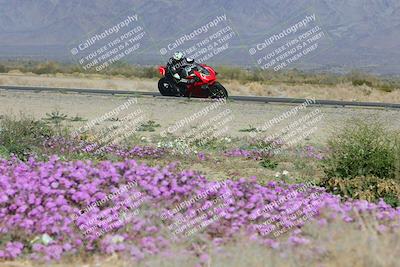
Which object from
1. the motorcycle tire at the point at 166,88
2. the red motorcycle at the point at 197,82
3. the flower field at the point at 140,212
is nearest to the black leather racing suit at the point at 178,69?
the red motorcycle at the point at 197,82

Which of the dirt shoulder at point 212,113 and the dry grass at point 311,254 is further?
the dirt shoulder at point 212,113

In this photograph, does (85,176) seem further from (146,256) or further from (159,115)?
(159,115)

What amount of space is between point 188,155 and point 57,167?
421 centimetres

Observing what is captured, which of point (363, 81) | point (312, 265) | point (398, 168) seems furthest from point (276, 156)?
point (363, 81)

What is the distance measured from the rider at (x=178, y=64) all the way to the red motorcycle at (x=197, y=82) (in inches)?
5.1

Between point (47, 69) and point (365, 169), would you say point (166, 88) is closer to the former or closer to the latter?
point (365, 169)

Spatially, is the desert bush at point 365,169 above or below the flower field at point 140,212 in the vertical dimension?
below

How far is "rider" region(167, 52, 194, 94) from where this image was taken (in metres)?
24.3

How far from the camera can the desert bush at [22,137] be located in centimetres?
1059

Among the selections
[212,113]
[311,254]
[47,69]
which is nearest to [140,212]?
[311,254]

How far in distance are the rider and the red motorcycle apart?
129 millimetres

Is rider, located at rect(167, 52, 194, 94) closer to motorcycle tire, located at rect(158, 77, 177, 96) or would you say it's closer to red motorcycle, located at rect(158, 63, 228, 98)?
red motorcycle, located at rect(158, 63, 228, 98)

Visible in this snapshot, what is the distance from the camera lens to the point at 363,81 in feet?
152

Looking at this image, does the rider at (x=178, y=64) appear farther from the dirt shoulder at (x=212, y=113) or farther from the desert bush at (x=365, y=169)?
the desert bush at (x=365, y=169)
